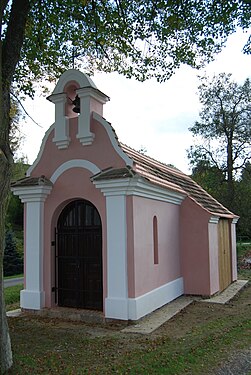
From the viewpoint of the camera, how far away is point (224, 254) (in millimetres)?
14859

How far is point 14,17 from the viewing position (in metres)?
6.95

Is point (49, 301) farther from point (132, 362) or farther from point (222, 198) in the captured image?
point (222, 198)

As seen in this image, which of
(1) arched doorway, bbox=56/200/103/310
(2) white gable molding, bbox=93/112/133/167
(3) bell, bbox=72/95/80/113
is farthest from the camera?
(3) bell, bbox=72/95/80/113

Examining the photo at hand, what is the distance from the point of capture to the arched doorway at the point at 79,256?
1020 centimetres

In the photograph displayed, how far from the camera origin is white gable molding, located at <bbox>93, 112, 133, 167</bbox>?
9.83 m

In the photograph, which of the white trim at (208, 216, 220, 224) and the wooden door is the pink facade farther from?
the wooden door

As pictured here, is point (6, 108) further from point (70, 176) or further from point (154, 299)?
point (154, 299)

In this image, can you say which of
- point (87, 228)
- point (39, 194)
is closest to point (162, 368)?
point (87, 228)

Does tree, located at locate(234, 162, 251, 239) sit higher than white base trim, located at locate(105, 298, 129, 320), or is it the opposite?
tree, located at locate(234, 162, 251, 239)

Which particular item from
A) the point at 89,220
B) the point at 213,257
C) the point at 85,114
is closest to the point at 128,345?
the point at 89,220

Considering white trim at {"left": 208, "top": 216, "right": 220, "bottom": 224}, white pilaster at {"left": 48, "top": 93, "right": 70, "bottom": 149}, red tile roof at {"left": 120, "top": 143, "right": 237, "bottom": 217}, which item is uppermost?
white pilaster at {"left": 48, "top": 93, "right": 70, "bottom": 149}

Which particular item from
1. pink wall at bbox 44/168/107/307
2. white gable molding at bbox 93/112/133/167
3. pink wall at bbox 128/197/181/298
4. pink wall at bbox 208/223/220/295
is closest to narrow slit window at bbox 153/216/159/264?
pink wall at bbox 128/197/181/298

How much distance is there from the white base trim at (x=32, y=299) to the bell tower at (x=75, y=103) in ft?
13.0

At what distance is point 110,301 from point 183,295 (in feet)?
13.8
